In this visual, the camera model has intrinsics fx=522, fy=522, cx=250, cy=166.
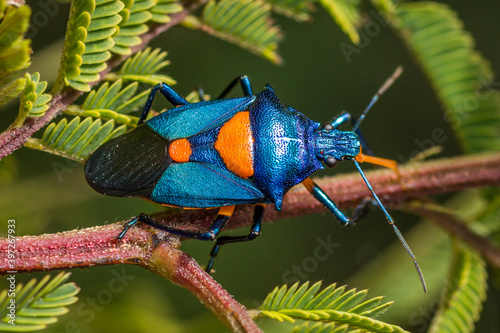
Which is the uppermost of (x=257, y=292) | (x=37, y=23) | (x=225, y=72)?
(x=37, y=23)

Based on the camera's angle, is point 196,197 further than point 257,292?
No

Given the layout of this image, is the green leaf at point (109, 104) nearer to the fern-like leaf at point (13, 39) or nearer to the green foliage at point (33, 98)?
the green foliage at point (33, 98)

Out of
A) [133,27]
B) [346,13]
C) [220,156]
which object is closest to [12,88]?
[133,27]

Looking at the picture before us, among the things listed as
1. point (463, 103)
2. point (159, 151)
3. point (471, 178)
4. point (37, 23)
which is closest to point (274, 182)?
point (159, 151)

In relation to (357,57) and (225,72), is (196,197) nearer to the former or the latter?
(225,72)

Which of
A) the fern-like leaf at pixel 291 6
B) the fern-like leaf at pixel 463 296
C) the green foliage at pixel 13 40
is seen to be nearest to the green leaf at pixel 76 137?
the green foliage at pixel 13 40

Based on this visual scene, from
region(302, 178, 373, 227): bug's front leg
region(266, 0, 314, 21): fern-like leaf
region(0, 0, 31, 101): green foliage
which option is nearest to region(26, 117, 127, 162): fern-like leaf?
region(0, 0, 31, 101): green foliage

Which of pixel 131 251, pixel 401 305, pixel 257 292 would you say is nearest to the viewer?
pixel 131 251
